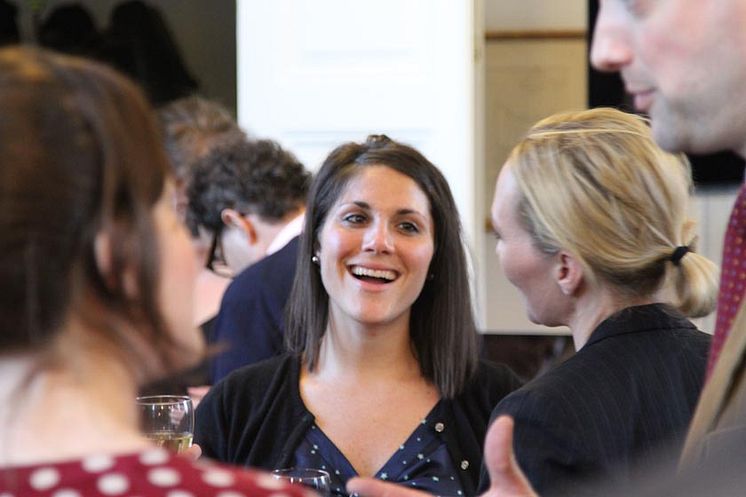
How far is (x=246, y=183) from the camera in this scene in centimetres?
357

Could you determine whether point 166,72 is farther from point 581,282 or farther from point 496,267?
point 581,282

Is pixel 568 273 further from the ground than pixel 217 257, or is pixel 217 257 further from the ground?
pixel 568 273

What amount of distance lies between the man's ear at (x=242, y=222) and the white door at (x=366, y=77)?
0.83m

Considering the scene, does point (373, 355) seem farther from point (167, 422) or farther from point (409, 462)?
point (167, 422)

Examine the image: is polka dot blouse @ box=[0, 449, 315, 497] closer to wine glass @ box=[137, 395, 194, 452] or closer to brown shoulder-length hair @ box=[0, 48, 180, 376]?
brown shoulder-length hair @ box=[0, 48, 180, 376]

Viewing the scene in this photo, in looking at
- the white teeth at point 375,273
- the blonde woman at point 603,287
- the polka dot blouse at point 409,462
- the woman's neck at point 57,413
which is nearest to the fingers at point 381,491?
the blonde woman at point 603,287

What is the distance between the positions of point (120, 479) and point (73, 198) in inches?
8.2

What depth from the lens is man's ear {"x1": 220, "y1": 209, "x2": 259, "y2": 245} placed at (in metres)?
3.61

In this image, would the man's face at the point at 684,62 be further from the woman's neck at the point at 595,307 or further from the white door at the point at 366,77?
the white door at the point at 366,77

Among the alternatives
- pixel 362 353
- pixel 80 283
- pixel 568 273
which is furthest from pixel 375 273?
pixel 80 283

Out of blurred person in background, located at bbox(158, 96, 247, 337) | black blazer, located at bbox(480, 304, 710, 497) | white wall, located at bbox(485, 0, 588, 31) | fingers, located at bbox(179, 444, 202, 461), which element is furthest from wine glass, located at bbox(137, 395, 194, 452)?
white wall, located at bbox(485, 0, 588, 31)

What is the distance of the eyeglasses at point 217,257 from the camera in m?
3.72

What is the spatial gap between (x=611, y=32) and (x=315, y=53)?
3151 mm

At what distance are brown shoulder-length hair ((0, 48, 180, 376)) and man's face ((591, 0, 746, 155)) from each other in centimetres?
51
